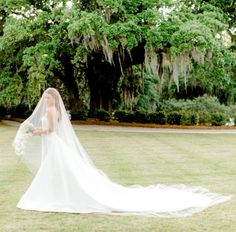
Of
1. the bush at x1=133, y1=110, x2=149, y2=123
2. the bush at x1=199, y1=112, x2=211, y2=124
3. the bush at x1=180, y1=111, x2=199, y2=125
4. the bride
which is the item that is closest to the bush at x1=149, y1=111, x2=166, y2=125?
the bush at x1=133, y1=110, x2=149, y2=123

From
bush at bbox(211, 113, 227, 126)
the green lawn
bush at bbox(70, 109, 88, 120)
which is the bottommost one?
the green lawn

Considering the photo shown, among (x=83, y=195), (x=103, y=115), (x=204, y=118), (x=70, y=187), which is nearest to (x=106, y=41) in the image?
(x=103, y=115)

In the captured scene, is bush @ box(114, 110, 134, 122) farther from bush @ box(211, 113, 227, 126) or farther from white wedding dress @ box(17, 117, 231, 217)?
white wedding dress @ box(17, 117, 231, 217)

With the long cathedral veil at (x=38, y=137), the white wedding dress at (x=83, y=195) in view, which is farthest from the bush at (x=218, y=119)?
the long cathedral veil at (x=38, y=137)

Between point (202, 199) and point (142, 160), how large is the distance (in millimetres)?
4863

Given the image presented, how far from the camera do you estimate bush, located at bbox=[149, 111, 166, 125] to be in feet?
78.9

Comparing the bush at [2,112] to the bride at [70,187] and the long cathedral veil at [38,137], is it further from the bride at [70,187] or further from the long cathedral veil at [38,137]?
the bride at [70,187]

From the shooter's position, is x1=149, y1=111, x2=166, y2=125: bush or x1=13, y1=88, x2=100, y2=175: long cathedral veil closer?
x1=13, y1=88, x2=100, y2=175: long cathedral veil

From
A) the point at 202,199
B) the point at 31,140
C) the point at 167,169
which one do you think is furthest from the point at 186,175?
the point at 31,140

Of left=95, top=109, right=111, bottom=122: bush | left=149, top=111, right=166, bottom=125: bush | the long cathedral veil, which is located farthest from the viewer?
left=95, top=109, right=111, bottom=122: bush

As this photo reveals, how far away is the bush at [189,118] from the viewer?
23547 mm

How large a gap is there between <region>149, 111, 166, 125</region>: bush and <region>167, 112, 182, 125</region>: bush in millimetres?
219

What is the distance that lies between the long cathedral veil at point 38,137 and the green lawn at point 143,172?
2.08ft

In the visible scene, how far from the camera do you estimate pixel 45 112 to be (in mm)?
8211
